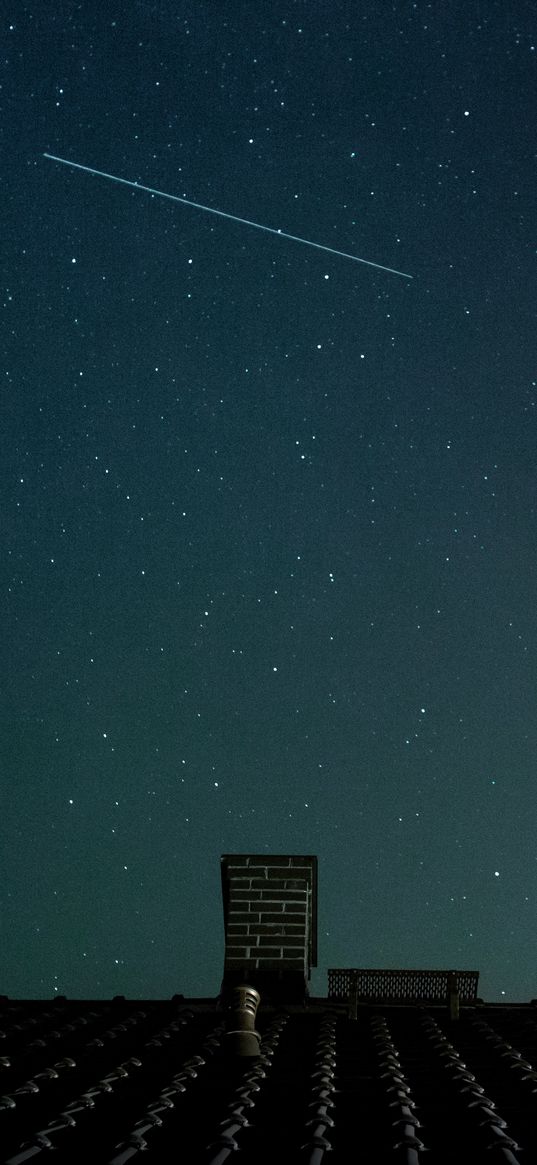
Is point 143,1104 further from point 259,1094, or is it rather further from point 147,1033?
point 147,1033

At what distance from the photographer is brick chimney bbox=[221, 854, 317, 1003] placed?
9570mm

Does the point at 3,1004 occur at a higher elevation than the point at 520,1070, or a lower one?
lower

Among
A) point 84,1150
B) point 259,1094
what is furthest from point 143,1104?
point 84,1150

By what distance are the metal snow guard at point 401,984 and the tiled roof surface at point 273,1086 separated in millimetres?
252

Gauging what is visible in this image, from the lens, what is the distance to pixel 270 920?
9.92m

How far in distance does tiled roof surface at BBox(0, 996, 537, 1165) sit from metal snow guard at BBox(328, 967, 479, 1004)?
25cm

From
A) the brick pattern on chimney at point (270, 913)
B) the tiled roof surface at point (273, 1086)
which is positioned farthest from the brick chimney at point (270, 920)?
the tiled roof surface at point (273, 1086)

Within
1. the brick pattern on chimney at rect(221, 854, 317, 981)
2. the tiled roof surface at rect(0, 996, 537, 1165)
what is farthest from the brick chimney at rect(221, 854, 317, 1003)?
the tiled roof surface at rect(0, 996, 537, 1165)

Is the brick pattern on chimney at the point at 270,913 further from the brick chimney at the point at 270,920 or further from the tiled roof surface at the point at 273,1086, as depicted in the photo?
the tiled roof surface at the point at 273,1086

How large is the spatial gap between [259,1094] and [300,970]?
12.4 ft

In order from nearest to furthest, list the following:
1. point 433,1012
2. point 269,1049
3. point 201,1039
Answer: point 269,1049 → point 201,1039 → point 433,1012

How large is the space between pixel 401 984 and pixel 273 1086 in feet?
11.9

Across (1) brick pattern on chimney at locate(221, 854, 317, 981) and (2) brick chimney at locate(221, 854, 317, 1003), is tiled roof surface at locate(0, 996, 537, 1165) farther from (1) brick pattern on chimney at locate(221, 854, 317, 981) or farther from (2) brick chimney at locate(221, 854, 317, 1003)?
(1) brick pattern on chimney at locate(221, 854, 317, 981)

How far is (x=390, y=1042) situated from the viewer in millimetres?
7562
